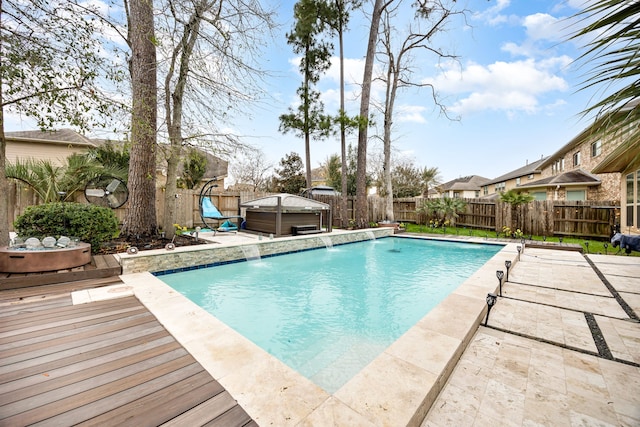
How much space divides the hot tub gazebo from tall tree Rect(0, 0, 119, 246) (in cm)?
462

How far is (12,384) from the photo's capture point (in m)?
1.55

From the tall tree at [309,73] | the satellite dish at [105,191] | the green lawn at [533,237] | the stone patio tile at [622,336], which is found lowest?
the stone patio tile at [622,336]

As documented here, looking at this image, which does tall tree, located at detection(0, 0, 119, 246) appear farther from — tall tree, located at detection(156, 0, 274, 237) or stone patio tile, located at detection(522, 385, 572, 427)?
stone patio tile, located at detection(522, 385, 572, 427)

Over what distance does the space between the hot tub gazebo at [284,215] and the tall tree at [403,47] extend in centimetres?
449

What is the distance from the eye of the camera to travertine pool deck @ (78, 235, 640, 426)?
1.45 m

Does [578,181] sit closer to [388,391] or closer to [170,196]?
[388,391]

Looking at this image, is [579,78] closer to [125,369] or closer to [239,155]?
[125,369]

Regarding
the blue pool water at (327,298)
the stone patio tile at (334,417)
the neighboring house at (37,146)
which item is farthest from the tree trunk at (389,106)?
the neighboring house at (37,146)

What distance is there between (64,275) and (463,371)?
489 cm

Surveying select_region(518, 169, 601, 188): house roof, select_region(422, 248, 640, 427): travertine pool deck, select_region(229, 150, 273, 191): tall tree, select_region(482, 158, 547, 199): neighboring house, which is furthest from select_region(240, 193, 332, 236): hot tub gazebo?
select_region(482, 158, 547, 199): neighboring house

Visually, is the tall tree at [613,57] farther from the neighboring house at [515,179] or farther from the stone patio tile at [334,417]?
the neighboring house at [515,179]

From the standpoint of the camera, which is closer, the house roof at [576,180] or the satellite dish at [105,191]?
the satellite dish at [105,191]

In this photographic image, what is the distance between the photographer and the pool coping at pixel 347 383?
1.37 meters

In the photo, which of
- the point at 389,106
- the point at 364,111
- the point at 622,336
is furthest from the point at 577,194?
the point at 622,336
